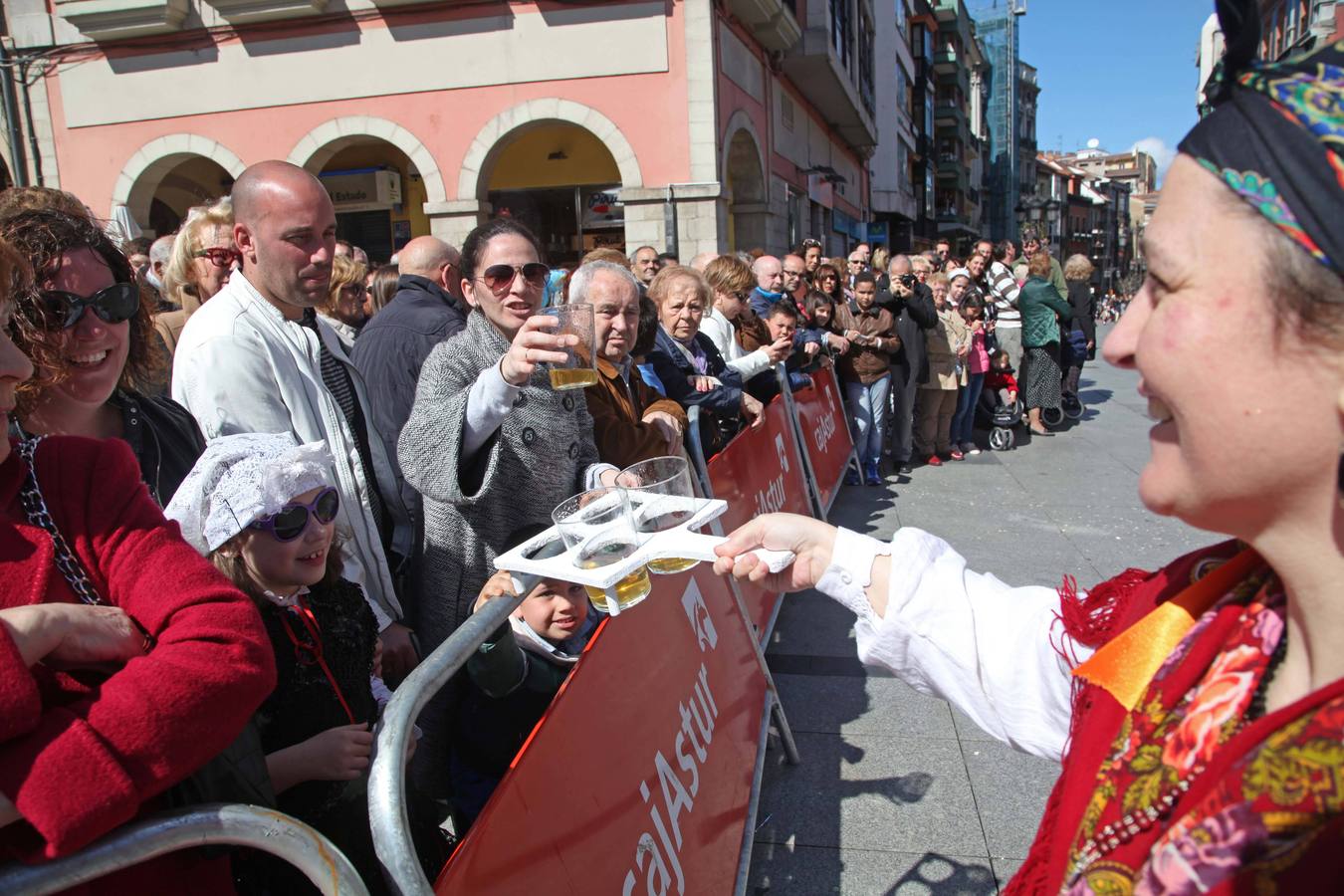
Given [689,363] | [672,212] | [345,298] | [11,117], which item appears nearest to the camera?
[689,363]

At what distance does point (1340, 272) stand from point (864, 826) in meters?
2.64

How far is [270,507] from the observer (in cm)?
181

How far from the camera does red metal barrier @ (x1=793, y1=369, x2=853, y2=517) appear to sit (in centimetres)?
621

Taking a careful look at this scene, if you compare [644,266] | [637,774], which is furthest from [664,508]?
[644,266]

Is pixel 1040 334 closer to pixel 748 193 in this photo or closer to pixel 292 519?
pixel 748 193

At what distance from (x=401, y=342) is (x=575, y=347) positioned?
1.66 metres

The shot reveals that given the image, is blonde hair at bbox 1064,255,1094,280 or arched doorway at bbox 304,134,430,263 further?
arched doorway at bbox 304,134,430,263

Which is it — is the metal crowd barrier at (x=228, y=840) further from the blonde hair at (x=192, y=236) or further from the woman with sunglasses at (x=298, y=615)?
the blonde hair at (x=192, y=236)

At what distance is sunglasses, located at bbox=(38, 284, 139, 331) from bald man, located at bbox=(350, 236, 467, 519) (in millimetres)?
1074

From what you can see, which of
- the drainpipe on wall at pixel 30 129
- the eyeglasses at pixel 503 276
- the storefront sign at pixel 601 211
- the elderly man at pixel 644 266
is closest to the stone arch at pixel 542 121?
the storefront sign at pixel 601 211

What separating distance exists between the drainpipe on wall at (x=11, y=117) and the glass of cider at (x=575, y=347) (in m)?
14.6

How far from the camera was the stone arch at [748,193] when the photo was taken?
14695 mm

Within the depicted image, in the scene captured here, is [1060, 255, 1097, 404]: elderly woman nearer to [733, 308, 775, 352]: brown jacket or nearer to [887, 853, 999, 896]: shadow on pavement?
[733, 308, 775, 352]: brown jacket

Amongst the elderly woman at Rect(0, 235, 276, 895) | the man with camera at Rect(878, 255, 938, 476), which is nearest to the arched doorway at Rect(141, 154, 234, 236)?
the man with camera at Rect(878, 255, 938, 476)
